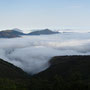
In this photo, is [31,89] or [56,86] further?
[31,89]

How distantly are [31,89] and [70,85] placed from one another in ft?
119

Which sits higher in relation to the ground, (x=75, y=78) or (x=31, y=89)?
(x=75, y=78)

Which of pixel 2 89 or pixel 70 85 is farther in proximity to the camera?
pixel 2 89

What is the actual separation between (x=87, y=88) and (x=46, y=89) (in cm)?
3341

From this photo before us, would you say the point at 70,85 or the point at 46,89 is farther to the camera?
the point at 46,89

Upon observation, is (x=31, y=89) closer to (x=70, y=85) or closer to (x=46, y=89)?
(x=46, y=89)

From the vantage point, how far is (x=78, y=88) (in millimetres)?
140250

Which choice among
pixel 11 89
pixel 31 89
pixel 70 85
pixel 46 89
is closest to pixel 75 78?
pixel 70 85

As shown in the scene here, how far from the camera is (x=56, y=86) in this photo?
138 m

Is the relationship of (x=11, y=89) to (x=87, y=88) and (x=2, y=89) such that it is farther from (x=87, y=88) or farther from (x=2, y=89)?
(x=87, y=88)

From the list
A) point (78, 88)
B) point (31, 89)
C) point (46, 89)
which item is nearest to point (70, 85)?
point (78, 88)

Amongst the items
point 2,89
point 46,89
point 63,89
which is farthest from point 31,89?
point 63,89

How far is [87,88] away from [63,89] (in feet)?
58.9

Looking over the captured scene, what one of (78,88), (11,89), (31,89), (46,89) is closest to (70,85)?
(78,88)
